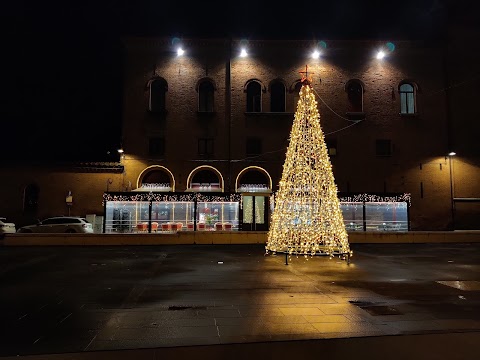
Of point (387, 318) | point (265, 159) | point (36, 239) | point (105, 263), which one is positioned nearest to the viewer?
point (387, 318)

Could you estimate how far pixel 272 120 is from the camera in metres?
27.4

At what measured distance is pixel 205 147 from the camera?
27297 millimetres

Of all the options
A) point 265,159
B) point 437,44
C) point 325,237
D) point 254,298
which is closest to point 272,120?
point 265,159

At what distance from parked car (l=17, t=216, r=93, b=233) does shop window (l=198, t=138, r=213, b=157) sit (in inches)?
346

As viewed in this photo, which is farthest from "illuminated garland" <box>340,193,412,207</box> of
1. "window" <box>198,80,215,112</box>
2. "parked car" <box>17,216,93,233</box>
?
"parked car" <box>17,216,93,233</box>

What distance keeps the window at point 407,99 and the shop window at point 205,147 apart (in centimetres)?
1411

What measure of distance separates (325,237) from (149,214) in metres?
13.6

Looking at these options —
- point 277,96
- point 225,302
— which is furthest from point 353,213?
point 225,302

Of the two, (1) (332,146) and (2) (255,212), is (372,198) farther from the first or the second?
(2) (255,212)

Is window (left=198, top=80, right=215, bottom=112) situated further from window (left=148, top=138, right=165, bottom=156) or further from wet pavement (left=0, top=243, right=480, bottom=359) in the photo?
wet pavement (left=0, top=243, right=480, bottom=359)

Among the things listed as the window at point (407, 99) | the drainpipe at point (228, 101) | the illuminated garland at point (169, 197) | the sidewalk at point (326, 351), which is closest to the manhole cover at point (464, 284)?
the sidewalk at point (326, 351)

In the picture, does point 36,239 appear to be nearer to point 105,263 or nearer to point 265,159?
point 105,263

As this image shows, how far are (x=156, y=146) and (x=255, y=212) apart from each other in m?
8.40

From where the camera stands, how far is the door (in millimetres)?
25531
